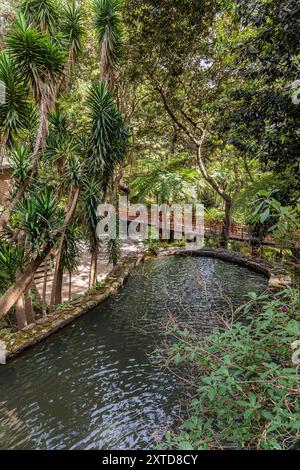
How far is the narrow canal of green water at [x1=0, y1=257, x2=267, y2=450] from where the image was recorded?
388 cm

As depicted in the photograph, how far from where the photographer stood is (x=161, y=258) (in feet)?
46.4

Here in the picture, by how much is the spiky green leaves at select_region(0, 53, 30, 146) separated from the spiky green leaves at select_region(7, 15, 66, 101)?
0.16 m

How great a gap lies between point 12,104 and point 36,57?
1021 mm

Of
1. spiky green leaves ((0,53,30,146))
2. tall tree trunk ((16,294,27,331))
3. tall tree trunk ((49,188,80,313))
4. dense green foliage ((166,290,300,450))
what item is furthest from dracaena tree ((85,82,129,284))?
dense green foliage ((166,290,300,450))

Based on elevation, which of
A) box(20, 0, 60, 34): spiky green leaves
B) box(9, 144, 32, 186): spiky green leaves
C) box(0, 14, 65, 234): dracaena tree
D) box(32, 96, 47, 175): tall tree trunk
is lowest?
box(9, 144, 32, 186): spiky green leaves

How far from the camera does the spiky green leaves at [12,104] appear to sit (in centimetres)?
602

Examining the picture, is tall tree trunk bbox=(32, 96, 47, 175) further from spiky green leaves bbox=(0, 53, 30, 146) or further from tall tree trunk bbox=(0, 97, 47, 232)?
spiky green leaves bbox=(0, 53, 30, 146)

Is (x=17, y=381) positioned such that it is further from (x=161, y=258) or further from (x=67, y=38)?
(x=161, y=258)

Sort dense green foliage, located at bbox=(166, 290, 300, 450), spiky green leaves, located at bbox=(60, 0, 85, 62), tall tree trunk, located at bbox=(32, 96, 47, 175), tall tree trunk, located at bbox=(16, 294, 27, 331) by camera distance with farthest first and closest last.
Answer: spiky green leaves, located at bbox=(60, 0, 85, 62) → tall tree trunk, located at bbox=(16, 294, 27, 331) → tall tree trunk, located at bbox=(32, 96, 47, 175) → dense green foliage, located at bbox=(166, 290, 300, 450)

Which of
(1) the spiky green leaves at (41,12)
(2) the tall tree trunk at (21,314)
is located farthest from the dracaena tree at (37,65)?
(2) the tall tree trunk at (21,314)

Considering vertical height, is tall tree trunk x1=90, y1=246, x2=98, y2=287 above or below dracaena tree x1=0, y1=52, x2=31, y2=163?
below

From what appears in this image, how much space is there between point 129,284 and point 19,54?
6.92 metres

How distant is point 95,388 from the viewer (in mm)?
4844

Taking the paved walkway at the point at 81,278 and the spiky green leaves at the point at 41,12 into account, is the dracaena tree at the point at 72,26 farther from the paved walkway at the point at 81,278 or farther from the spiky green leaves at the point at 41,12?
the paved walkway at the point at 81,278
